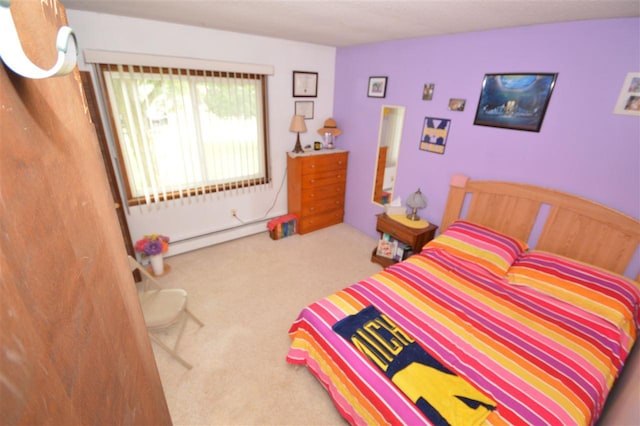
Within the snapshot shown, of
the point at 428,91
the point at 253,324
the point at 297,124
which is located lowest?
the point at 253,324

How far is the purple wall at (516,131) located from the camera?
1.99 metres

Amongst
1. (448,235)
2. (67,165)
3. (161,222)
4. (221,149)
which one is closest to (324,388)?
(448,235)

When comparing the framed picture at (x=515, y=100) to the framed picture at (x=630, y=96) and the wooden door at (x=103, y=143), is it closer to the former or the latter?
the framed picture at (x=630, y=96)

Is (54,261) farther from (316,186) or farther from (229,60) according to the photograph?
(316,186)

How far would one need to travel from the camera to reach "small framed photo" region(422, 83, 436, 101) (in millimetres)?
2960

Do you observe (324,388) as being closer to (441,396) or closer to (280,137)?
(441,396)

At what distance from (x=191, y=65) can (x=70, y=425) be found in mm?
3140

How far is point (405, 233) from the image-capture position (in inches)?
121

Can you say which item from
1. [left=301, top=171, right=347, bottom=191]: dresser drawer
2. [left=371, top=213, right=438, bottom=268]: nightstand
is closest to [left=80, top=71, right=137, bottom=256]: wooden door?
[left=301, top=171, right=347, bottom=191]: dresser drawer

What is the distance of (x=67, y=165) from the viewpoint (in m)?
0.52

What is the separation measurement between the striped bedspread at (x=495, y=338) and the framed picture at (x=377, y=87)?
7.30ft

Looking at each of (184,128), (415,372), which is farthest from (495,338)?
(184,128)

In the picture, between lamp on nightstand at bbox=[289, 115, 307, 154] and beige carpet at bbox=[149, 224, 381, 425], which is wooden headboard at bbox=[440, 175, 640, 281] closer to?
beige carpet at bbox=[149, 224, 381, 425]

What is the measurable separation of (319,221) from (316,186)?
571 millimetres
